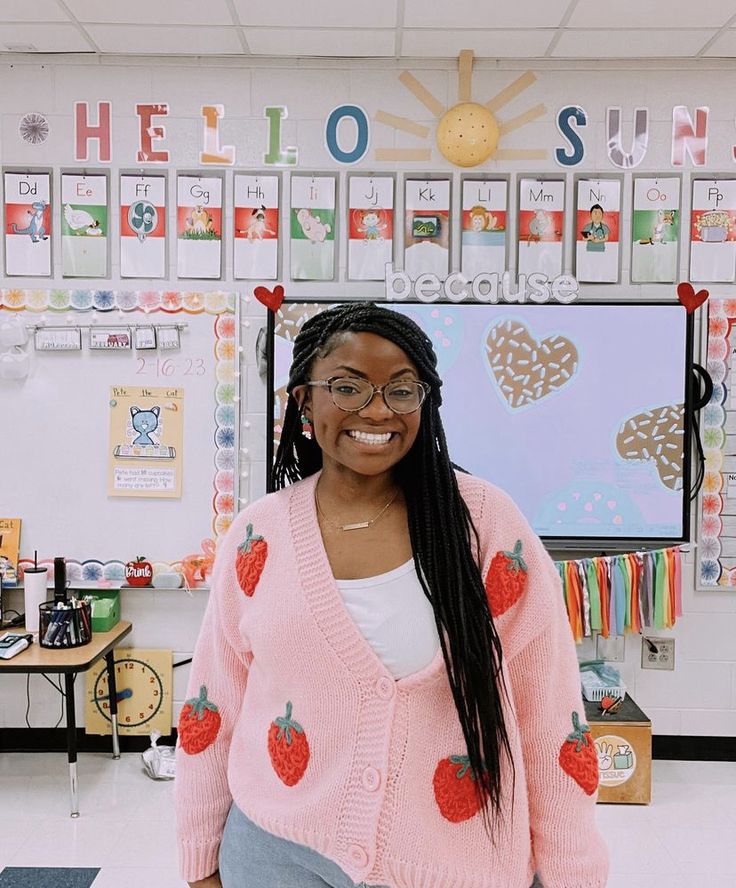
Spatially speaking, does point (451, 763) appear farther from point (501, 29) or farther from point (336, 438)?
point (501, 29)

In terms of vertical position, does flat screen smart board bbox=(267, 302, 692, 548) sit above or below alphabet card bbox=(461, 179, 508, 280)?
below

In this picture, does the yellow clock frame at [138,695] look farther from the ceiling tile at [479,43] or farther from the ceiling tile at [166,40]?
the ceiling tile at [479,43]

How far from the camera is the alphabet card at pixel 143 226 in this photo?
2896mm

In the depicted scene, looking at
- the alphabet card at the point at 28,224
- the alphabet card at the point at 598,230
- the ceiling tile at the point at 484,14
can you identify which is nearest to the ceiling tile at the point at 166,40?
the alphabet card at the point at 28,224

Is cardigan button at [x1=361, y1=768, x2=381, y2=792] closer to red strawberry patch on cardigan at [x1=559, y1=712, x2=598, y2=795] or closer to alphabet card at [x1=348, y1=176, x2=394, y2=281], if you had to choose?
red strawberry patch on cardigan at [x1=559, y1=712, x2=598, y2=795]

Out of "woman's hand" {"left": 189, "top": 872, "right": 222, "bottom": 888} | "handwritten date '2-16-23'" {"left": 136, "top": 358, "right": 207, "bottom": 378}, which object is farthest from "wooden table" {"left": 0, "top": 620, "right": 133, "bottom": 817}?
"woman's hand" {"left": 189, "top": 872, "right": 222, "bottom": 888}

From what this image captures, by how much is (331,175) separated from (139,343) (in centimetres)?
95

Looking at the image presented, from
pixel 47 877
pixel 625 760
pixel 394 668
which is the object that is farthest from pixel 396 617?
pixel 625 760

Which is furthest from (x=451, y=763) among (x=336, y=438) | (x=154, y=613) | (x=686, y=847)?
(x=154, y=613)

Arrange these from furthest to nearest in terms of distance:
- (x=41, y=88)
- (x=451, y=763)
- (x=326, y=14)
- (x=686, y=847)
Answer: (x=41, y=88), (x=326, y=14), (x=686, y=847), (x=451, y=763)

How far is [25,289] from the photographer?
291 cm

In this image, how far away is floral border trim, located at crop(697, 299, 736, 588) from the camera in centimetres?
288

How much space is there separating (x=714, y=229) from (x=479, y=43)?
1089mm

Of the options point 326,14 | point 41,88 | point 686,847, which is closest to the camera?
point 686,847
